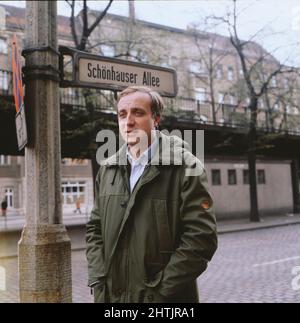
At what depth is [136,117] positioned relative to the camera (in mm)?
2496

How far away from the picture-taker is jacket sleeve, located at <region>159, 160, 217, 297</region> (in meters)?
2.17

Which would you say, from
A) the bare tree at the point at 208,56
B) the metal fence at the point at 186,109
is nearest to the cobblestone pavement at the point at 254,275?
the metal fence at the point at 186,109

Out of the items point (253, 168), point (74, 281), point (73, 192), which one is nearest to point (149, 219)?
point (74, 281)

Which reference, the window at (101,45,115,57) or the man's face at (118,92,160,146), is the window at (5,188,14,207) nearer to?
the window at (101,45,115,57)

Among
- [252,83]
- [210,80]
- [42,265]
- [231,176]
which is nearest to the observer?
[42,265]

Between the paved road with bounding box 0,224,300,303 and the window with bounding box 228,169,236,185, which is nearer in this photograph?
the paved road with bounding box 0,224,300,303

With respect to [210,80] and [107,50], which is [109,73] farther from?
[210,80]

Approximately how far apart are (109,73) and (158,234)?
1746mm

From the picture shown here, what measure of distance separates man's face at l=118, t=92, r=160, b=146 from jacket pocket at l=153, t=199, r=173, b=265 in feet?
1.44

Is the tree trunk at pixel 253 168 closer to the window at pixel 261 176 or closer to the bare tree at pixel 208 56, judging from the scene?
the bare tree at pixel 208 56

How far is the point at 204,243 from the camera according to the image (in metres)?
2.18

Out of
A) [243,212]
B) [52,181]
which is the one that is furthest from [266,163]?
[52,181]

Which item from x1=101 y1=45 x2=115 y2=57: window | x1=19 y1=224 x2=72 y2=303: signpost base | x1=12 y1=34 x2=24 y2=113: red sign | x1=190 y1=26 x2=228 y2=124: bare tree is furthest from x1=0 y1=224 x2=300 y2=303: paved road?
x1=190 y1=26 x2=228 y2=124: bare tree

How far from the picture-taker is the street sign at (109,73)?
3469mm
